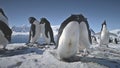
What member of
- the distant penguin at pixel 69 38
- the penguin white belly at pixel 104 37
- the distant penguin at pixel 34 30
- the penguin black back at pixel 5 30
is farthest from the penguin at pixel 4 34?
the penguin white belly at pixel 104 37

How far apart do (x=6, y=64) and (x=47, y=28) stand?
9.59m

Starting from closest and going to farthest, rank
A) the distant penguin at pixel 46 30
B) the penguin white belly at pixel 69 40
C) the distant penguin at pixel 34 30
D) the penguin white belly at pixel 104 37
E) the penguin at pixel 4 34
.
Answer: the penguin white belly at pixel 69 40
the penguin at pixel 4 34
the distant penguin at pixel 34 30
the distant penguin at pixel 46 30
the penguin white belly at pixel 104 37

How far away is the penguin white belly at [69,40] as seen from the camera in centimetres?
630

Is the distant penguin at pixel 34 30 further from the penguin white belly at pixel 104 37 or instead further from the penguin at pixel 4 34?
the penguin white belly at pixel 104 37

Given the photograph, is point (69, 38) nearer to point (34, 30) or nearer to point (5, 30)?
point (5, 30)

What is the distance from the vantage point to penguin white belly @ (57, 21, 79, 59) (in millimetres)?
6305

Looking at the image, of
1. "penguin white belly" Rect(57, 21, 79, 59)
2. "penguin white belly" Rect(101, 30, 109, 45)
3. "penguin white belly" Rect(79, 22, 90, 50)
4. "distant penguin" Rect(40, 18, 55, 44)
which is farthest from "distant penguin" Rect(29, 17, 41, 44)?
"penguin white belly" Rect(57, 21, 79, 59)

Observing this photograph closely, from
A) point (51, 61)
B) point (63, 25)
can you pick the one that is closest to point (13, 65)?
point (51, 61)

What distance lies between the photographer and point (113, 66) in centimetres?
592

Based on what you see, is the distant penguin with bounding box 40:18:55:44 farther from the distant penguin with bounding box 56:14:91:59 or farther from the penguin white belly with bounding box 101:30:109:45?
the distant penguin with bounding box 56:14:91:59

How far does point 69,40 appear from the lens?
6.31 m

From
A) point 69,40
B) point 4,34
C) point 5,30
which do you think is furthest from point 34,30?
point 69,40

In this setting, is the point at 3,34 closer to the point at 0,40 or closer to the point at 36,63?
the point at 0,40

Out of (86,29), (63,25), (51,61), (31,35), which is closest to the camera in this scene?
(51,61)
